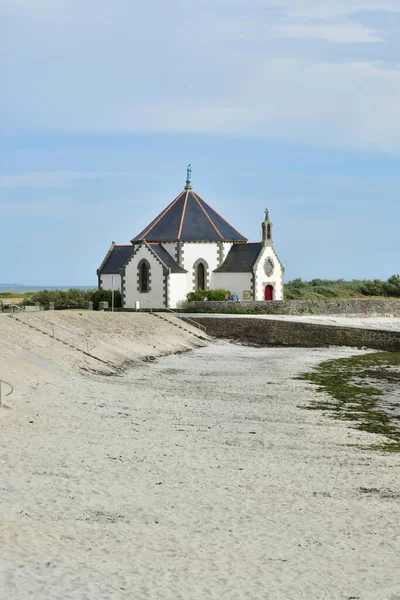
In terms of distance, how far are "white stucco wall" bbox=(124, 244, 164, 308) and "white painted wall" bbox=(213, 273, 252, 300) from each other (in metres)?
3.97

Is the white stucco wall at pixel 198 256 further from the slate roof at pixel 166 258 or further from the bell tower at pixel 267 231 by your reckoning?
the bell tower at pixel 267 231

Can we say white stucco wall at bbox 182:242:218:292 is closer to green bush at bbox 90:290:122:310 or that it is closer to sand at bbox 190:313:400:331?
green bush at bbox 90:290:122:310

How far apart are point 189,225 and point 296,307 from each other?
943 centimetres

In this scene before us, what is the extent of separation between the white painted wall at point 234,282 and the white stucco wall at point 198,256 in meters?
0.42

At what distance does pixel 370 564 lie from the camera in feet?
29.2

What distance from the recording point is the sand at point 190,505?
27.1ft

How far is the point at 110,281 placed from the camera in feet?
181

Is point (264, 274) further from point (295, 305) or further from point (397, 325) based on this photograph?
point (397, 325)

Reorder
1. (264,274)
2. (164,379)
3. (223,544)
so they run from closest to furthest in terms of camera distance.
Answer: (223,544)
(164,379)
(264,274)

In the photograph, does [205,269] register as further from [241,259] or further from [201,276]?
[241,259]

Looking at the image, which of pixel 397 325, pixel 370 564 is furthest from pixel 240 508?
pixel 397 325

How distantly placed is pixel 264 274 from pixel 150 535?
43.8 m

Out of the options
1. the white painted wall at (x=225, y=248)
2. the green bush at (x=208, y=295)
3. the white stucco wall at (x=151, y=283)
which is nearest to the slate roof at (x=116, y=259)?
the white stucco wall at (x=151, y=283)

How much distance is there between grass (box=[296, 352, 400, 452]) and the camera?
1766 cm
